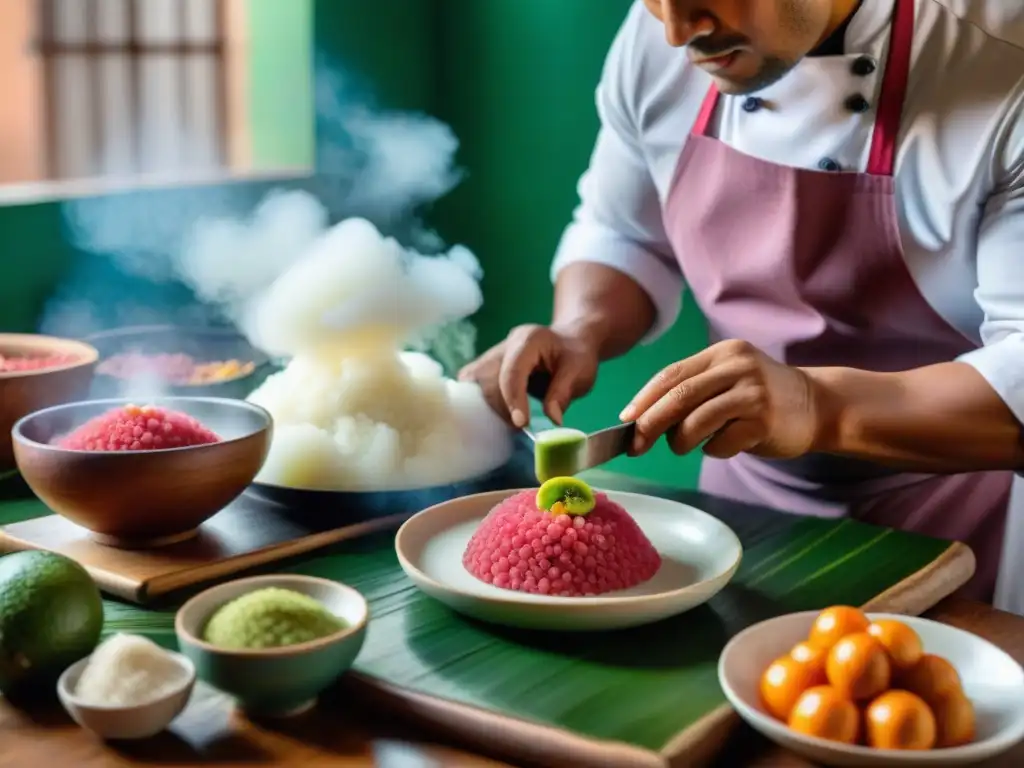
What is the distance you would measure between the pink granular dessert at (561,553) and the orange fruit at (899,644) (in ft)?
1.16

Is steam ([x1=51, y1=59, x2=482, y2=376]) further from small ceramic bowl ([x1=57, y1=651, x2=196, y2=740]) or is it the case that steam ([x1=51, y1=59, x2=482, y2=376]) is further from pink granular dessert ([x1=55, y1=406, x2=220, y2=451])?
small ceramic bowl ([x1=57, y1=651, x2=196, y2=740])

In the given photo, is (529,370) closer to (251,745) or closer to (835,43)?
(835,43)

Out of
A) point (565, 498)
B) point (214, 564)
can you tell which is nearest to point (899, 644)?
point (565, 498)

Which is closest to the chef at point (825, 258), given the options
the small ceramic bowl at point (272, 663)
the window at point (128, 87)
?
the small ceramic bowl at point (272, 663)

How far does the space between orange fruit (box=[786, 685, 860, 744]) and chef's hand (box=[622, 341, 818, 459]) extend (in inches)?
21.9

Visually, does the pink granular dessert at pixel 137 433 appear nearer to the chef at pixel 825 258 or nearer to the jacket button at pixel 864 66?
the chef at pixel 825 258

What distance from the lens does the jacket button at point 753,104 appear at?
1.92 metres

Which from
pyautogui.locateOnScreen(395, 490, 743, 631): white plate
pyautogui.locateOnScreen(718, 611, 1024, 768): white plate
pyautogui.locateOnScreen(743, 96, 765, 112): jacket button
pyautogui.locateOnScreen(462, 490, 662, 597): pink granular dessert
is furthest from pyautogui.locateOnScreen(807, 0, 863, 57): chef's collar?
pyautogui.locateOnScreen(718, 611, 1024, 768): white plate

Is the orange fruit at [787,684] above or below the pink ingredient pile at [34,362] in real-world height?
below

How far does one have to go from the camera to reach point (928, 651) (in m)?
1.17

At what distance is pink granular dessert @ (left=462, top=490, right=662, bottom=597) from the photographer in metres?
1.32

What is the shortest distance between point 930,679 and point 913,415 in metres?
0.68

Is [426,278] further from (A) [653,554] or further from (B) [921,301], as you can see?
(B) [921,301]

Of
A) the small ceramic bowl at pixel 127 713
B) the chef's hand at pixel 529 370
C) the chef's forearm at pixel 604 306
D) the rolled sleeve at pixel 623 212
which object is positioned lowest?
the small ceramic bowl at pixel 127 713
